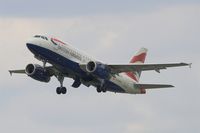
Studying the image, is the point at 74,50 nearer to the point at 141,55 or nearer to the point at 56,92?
the point at 56,92

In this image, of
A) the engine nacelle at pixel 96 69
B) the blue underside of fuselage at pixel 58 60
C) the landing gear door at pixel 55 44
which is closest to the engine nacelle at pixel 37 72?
the blue underside of fuselage at pixel 58 60

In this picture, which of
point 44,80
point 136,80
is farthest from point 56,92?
point 136,80

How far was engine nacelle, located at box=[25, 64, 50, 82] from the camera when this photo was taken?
133625 mm

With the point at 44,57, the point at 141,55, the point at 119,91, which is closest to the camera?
the point at 44,57

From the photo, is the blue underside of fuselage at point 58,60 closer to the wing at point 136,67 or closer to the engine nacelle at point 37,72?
the wing at point 136,67

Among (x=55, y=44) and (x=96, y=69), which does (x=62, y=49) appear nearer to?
(x=55, y=44)

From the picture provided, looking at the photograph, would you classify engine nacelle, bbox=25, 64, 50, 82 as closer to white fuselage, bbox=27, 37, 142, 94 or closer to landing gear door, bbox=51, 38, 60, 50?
white fuselage, bbox=27, 37, 142, 94

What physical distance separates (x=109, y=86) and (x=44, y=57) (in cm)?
1175

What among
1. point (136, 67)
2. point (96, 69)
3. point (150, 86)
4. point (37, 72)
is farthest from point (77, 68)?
point (150, 86)

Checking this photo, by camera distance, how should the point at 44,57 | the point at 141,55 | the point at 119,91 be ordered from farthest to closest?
the point at 141,55
the point at 119,91
the point at 44,57

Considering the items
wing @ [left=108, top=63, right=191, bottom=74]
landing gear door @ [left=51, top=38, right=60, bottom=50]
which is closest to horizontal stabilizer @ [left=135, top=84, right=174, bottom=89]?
wing @ [left=108, top=63, right=191, bottom=74]

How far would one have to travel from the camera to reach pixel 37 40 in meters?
127

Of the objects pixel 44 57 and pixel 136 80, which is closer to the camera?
pixel 44 57

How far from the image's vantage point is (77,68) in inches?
5064
